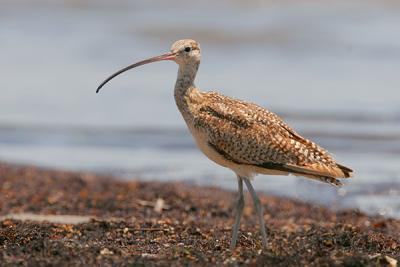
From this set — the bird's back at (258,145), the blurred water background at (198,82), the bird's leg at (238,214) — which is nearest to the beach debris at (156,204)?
the blurred water background at (198,82)

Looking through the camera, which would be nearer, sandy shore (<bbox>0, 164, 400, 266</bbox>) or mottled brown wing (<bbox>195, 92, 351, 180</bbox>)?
sandy shore (<bbox>0, 164, 400, 266</bbox>)

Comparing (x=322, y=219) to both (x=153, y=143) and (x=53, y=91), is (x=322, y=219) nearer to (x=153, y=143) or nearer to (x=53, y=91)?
(x=153, y=143)

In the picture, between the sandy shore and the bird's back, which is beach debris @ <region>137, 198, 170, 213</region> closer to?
the sandy shore

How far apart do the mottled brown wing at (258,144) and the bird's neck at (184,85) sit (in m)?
0.28

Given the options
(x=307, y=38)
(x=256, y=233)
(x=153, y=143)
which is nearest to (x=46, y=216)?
(x=256, y=233)

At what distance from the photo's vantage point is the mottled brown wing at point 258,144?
8.07 metres

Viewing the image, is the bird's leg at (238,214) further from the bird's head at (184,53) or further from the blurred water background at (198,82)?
the blurred water background at (198,82)

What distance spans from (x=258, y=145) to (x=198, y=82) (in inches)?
415

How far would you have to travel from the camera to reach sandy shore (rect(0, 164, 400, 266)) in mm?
7035

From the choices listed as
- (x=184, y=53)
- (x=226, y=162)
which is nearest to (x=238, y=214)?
(x=226, y=162)

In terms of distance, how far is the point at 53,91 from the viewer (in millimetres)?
18562

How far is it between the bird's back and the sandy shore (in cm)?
64

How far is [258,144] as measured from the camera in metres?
8.09

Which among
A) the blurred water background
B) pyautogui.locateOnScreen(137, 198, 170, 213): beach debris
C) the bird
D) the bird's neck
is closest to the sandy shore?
pyautogui.locateOnScreen(137, 198, 170, 213): beach debris
